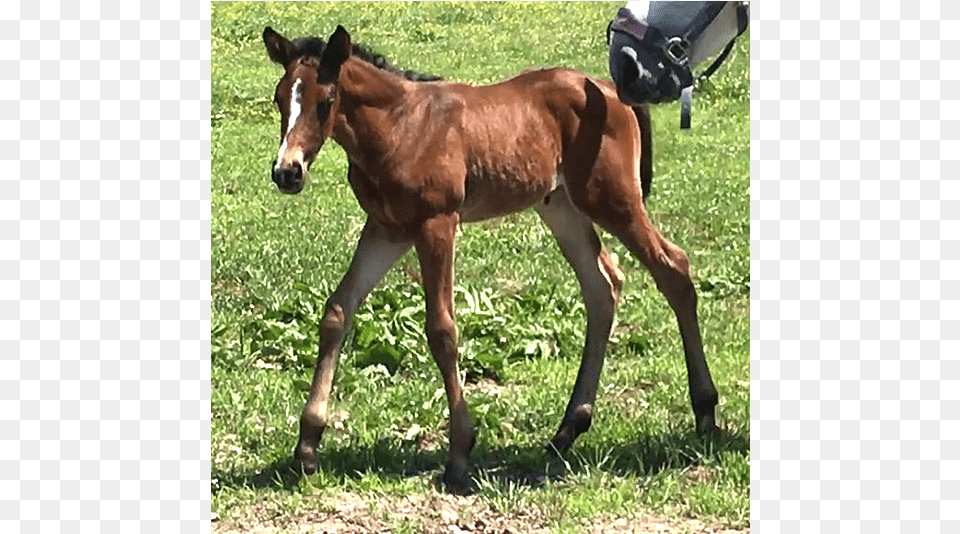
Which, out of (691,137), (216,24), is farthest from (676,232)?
(216,24)

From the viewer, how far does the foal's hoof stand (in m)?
6.01

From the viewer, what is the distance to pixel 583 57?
58.4 ft

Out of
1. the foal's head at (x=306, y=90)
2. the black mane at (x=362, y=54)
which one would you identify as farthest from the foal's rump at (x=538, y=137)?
the foal's head at (x=306, y=90)

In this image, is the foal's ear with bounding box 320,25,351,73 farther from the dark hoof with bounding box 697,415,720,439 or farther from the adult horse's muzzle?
the dark hoof with bounding box 697,415,720,439

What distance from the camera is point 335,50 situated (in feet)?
18.0

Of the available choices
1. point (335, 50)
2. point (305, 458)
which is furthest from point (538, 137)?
point (305, 458)

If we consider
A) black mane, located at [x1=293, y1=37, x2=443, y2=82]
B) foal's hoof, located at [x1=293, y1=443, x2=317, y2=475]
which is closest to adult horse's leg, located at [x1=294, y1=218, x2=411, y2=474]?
foal's hoof, located at [x1=293, y1=443, x2=317, y2=475]

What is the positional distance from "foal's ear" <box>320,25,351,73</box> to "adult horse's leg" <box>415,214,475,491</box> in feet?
2.44

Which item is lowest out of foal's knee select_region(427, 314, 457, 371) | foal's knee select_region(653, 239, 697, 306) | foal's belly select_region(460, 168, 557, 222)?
foal's knee select_region(427, 314, 457, 371)

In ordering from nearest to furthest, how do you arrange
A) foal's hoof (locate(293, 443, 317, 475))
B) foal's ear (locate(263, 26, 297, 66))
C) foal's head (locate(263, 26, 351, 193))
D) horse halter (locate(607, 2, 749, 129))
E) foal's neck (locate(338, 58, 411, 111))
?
foal's head (locate(263, 26, 351, 193))
foal's ear (locate(263, 26, 297, 66))
foal's neck (locate(338, 58, 411, 111))
horse halter (locate(607, 2, 749, 129))
foal's hoof (locate(293, 443, 317, 475))

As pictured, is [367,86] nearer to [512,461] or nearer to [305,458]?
[305,458]

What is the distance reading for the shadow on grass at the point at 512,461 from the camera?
608 centimetres
